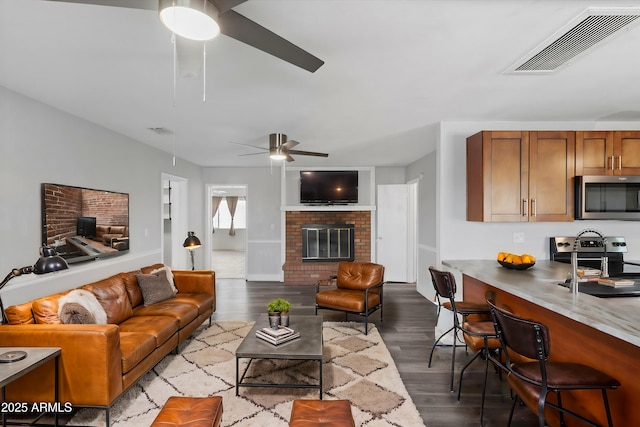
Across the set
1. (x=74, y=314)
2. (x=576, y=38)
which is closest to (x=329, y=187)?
(x=74, y=314)

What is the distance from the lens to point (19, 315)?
7.87ft

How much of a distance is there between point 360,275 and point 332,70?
299 centimetres

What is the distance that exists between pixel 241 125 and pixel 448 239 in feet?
8.99

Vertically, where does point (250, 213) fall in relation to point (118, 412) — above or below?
above

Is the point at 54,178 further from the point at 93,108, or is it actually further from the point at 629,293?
the point at 629,293

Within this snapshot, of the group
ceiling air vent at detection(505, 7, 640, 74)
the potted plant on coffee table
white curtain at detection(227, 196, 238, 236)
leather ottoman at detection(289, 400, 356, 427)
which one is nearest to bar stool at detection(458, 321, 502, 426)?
leather ottoman at detection(289, 400, 356, 427)

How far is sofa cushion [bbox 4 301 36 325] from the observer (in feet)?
7.80

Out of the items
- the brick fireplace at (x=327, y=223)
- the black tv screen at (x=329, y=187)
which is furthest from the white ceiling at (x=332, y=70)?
the brick fireplace at (x=327, y=223)

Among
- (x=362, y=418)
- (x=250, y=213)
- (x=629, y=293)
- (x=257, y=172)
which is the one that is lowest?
(x=362, y=418)

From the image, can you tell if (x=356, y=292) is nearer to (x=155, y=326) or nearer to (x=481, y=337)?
(x=481, y=337)

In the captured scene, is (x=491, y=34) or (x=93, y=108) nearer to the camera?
(x=491, y=34)

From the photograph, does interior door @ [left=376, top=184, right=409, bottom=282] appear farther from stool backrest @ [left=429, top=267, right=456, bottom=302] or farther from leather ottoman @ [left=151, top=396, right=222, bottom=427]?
leather ottoman @ [left=151, top=396, right=222, bottom=427]

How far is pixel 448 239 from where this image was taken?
12.0 ft

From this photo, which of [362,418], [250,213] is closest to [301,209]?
[250,213]
